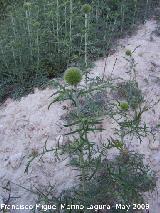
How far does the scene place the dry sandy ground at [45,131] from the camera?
4227 mm

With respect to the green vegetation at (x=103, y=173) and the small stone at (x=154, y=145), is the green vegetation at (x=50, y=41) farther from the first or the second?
the green vegetation at (x=103, y=173)

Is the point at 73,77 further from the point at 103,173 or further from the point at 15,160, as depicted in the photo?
the point at 15,160

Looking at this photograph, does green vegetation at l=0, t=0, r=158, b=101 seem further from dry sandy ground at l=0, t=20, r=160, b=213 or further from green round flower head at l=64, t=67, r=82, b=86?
green round flower head at l=64, t=67, r=82, b=86

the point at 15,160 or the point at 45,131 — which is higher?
the point at 45,131

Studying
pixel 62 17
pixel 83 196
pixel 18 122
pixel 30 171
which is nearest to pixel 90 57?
pixel 62 17

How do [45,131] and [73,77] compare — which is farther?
[45,131]

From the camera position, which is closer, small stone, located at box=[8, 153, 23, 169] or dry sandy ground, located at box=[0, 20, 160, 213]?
dry sandy ground, located at box=[0, 20, 160, 213]

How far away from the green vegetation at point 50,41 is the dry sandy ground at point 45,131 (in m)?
0.24

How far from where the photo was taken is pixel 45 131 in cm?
478

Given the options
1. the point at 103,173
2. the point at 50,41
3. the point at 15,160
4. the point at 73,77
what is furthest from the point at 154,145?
the point at 50,41

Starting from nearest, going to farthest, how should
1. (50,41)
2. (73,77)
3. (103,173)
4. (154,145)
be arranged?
(73,77) < (103,173) < (154,145) < (50,41)

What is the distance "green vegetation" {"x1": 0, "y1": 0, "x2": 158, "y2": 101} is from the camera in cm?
546

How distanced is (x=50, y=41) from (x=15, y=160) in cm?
200

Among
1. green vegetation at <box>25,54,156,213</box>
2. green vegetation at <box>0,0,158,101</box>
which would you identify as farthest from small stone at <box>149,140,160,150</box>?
green vegetation at <box>0,0,158,101</box>
